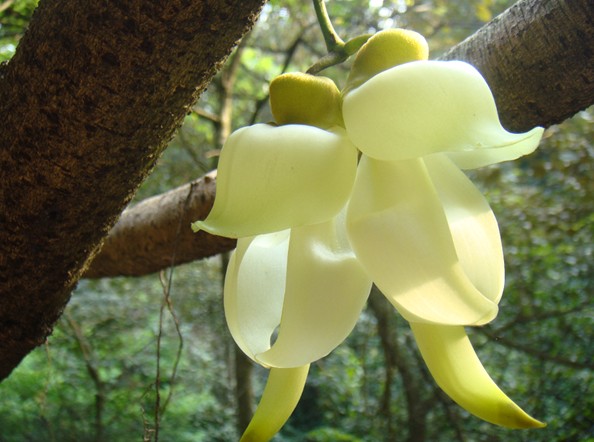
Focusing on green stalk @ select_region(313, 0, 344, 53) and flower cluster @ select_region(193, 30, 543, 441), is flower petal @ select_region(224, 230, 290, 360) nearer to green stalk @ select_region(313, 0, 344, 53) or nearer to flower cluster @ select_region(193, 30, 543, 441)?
flower cluster @ select_region(193, 30, 543, 441)

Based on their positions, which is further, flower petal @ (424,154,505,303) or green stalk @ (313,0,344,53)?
green stalk @ (313,0,344,53)

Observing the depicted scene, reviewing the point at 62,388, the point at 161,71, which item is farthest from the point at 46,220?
the point at 62,388

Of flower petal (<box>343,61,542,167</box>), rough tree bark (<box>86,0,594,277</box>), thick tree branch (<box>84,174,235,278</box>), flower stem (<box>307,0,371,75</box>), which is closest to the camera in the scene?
flower petal (<box>343,61,542,167</box>)

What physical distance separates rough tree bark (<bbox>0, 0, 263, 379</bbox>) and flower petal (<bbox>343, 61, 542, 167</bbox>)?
19cm

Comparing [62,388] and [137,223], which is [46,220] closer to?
[137,223]

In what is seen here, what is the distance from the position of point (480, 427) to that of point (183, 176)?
1544mm

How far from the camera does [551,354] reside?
2018mm

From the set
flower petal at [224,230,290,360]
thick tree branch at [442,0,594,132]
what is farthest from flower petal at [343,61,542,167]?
thick tree branch at [442,0,594,132]

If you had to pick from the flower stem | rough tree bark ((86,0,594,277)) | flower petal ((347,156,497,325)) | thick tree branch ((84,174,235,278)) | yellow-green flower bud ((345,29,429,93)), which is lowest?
thick tree branch ((84,174,235,278))

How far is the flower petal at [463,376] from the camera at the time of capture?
34 cm

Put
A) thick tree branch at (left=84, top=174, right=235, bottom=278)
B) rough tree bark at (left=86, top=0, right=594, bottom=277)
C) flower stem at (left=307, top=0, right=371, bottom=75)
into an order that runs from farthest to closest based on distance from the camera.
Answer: thick tree branch at (left=84, top=174, right=235, bottom=278) < rough tree bark at (left=86, top=0, right=594, bottom=277) < flower stem at (left=307, top=0, right=371, bottom=75)

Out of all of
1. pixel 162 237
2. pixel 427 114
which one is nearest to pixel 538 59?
pixel 427 114

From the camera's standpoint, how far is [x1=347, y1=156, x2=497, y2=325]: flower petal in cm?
32

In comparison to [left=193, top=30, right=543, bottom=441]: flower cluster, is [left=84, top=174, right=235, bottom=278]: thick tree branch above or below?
below
